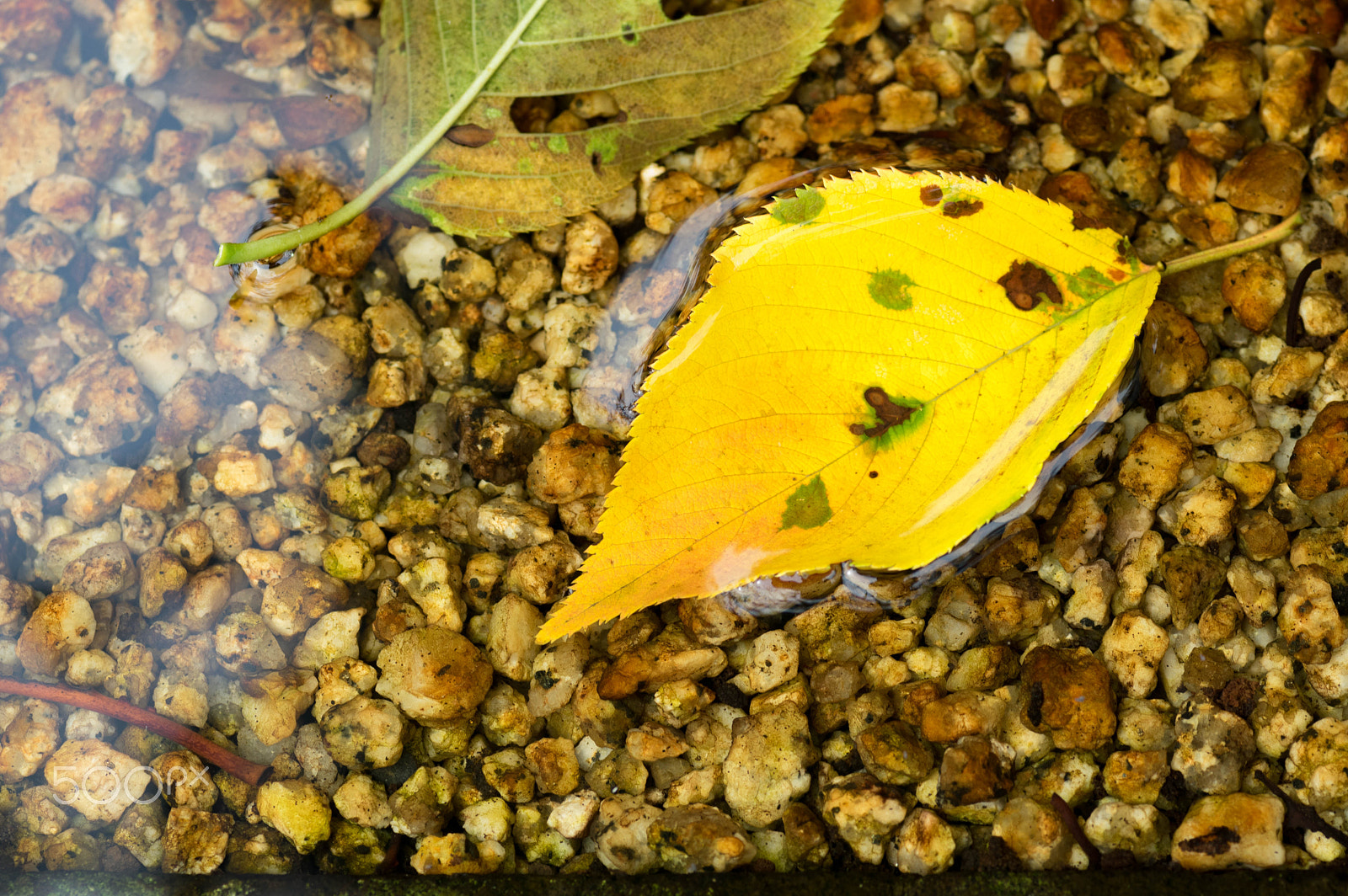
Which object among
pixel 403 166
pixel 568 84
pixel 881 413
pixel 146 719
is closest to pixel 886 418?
pixel 881 413

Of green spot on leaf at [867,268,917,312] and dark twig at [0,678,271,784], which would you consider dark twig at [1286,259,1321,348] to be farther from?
dark twig at [0,678,271,784]

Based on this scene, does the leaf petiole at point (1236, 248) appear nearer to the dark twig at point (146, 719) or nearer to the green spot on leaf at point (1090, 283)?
the green spot on leaf at point (1090, 283)

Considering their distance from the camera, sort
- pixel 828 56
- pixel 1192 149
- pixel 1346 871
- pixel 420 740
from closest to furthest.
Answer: pixel 1346 871
pixel 420 740
pixel 1192 149
pixel 828 56

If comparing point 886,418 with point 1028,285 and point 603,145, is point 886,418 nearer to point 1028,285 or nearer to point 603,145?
point 1028,285

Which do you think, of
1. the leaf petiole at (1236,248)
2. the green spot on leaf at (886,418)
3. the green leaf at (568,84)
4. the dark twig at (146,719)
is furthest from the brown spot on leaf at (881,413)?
the dark twig at (146,719)

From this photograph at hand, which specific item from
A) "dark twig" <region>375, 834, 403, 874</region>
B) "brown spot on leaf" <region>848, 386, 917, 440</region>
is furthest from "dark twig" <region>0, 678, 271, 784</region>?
"brown spot on leaf" <region>848, 386, 917, 440</region>

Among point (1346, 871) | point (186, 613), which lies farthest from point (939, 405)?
point (186, 613)

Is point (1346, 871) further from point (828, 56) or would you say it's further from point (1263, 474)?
point (828, 56)
